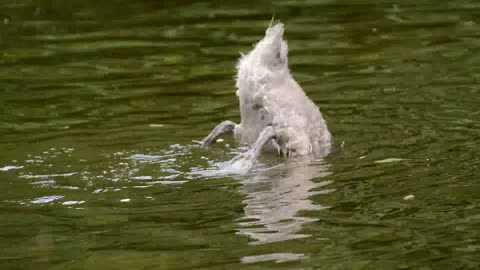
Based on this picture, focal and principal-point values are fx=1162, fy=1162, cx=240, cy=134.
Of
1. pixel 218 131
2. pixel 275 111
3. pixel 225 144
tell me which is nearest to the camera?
pixel 275 111

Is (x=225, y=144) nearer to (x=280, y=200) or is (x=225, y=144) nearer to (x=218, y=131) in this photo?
(x=218, y=131)

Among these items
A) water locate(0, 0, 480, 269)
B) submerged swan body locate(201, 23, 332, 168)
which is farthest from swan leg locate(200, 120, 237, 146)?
water locate(0, 0, 480, 269)

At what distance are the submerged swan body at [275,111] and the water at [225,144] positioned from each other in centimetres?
18

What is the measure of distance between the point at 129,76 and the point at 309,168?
175 inches

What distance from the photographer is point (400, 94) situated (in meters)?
11.1

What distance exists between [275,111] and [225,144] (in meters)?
1.07

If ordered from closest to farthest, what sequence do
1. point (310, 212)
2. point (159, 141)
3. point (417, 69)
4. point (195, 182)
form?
point (310, 212) < point (195, 182) < point (159, 141) < point (417, 69)

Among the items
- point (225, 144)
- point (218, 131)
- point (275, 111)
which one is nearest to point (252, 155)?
point (275, 111)

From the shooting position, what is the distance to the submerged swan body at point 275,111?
8992mm

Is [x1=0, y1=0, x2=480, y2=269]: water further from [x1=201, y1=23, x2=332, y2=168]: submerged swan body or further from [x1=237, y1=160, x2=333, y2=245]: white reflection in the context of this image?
[x1=201, y1=23, x2=332, y2=168]: submerged swan body

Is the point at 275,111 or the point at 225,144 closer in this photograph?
the point at 275,111

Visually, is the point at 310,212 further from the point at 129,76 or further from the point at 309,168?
the point at 129,76

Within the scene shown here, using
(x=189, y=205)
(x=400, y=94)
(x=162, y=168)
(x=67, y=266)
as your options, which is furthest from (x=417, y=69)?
(x=67, y=266)

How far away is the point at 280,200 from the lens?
7797 mm
